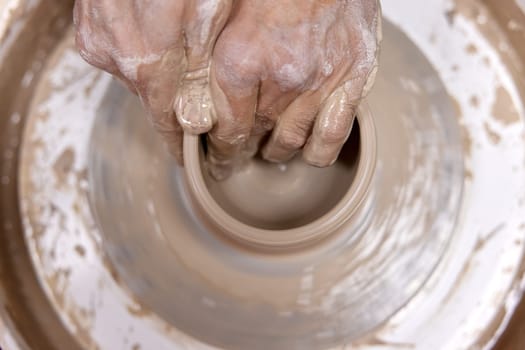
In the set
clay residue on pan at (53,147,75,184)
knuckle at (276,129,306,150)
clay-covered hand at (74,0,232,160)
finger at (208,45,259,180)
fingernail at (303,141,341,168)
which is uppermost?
clay residue on pan at (53,147,75,184)

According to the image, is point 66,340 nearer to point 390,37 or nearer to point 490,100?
point 390,37

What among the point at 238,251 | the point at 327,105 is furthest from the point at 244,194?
the point at 327,105

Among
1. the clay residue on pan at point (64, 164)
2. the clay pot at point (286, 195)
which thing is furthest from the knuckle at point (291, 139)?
the clay residue on pan at point (64, 164)

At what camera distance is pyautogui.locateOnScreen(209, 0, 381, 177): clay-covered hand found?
95 centimetres

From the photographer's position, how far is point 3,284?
1.50 m

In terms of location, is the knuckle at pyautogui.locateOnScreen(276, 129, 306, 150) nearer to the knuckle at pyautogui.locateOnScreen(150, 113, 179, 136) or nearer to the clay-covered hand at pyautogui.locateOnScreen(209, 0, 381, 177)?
the clay-covered hand at pyautogui.locateOnScreen(209, 0, 381, 177)

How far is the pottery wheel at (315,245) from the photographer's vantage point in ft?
4.40

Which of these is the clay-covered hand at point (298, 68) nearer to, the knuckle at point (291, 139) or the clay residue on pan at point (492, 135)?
the knuckle at point (291, 139)

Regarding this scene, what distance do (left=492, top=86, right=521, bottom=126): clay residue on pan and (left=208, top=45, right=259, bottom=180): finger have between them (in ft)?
2.84

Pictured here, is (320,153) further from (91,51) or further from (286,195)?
(91,51)

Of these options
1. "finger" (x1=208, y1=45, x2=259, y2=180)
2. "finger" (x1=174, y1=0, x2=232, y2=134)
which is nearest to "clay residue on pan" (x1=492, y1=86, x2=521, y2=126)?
"finger" (x1=208, y1=45, x2=259, y2=180)

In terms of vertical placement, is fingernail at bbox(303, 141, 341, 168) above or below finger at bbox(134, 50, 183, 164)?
below

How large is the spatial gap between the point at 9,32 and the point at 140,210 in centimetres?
64

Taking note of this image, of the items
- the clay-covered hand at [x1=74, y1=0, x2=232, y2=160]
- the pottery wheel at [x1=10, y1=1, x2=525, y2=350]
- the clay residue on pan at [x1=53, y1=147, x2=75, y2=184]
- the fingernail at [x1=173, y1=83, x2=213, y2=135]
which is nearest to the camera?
the clay-covered hand at [x1=74, y1=0, x2=232, y2=160]
